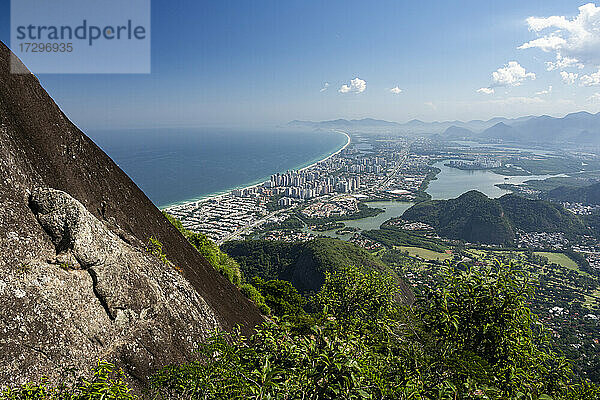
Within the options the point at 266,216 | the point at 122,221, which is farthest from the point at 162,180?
the point at 122,221

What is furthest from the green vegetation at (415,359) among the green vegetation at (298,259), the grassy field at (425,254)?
the grassy field at (425,254)

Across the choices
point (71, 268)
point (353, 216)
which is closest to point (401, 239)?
point (353, 216)

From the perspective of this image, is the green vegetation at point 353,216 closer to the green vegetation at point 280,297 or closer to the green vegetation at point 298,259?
the green vegetation at point 298,259

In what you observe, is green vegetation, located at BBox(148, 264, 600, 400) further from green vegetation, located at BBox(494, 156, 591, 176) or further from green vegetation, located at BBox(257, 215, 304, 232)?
green vegetation, located at BBox(494, 156, 591, 176)

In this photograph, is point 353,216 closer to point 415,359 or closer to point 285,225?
point 285,225

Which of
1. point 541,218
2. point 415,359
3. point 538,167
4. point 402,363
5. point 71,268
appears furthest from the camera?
point 538,167
